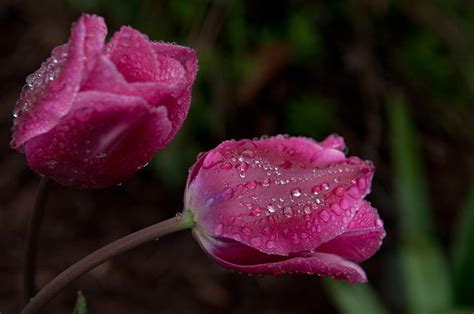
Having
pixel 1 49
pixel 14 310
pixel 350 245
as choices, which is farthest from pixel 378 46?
pixel 350 245

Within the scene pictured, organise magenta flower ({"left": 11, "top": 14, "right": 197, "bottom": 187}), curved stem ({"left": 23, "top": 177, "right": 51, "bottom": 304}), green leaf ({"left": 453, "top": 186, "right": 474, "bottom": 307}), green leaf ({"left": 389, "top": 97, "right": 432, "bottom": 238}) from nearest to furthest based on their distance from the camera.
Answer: magenta flower ({"left": 11, "top": 14, "right": 197, "bottom": 187}) < curved stem ({"left": 23, "top": 177, "right": 51, "bottom": 304}) < green leaf ({"left": 453, "top": 186, "right": 474, "bottom": 307}) < green leaf ({"left": 389, "top": 97, "right": 432, "bottom": 238})

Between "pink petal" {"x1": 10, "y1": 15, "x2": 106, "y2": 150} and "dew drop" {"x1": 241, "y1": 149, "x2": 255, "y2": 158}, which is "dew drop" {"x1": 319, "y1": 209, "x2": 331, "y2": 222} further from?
"pink petal" {"x1": 10, "y1": 15, "x2": 106, "y2": 150}

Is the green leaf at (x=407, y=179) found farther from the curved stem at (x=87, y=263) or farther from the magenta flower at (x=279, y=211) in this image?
the curved stem at (x=87, y=263)

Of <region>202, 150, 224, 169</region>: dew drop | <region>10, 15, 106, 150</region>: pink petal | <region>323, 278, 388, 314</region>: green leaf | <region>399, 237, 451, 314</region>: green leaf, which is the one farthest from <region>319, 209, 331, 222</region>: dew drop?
<region>399, 237, 451, 314</region>: green leaf

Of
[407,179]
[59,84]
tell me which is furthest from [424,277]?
[59,84]

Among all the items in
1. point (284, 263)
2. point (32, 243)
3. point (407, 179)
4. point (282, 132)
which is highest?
point (284, 263)

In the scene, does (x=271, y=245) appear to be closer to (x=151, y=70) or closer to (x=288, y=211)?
(x=288, y=211)

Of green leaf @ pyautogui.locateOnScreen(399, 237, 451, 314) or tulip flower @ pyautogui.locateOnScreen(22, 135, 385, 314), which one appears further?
green leaf @ pyautogui.locateOnScreen(399, 237, 451, 314)
